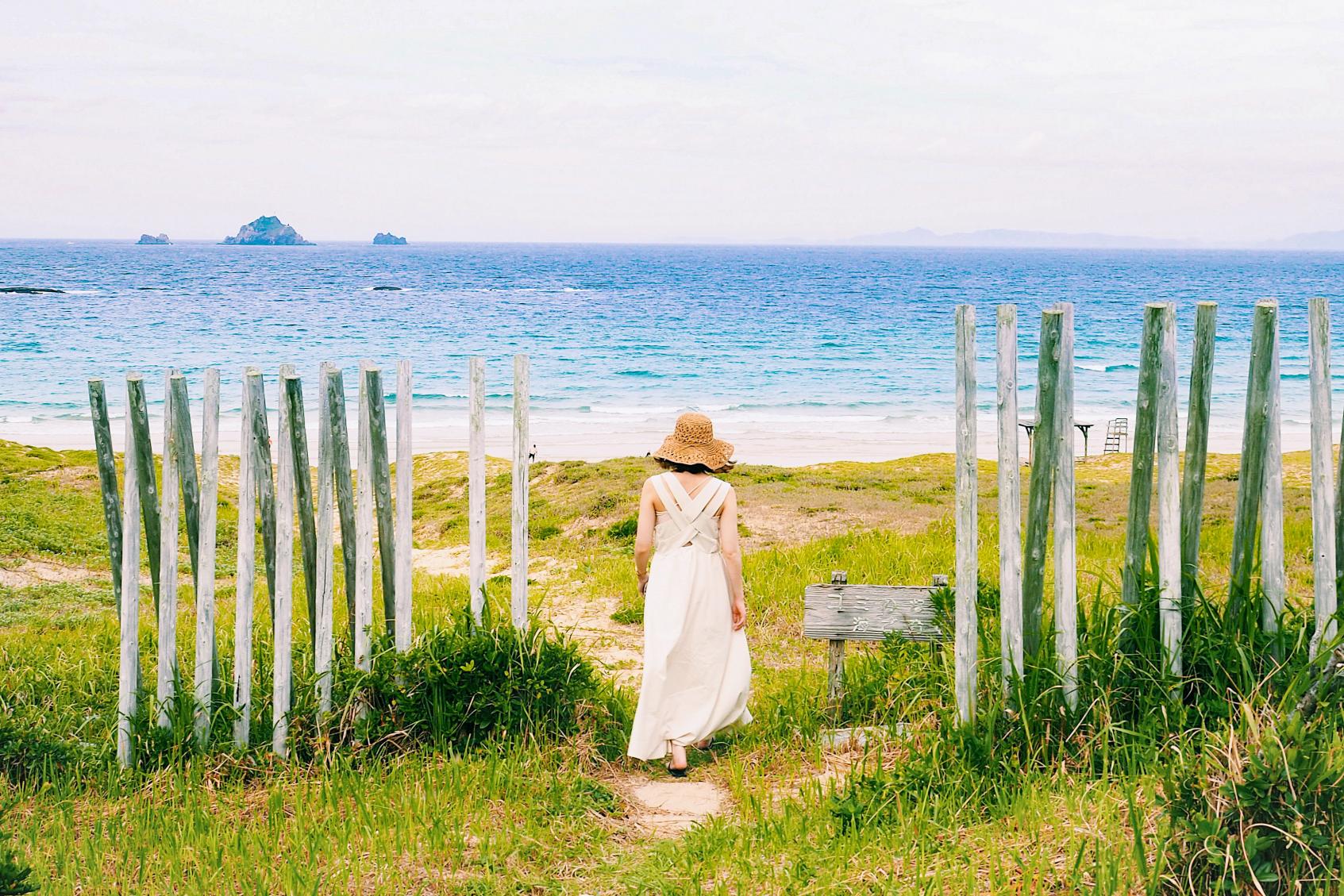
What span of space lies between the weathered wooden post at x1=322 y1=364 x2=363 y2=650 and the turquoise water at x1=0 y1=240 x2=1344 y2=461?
2316cm

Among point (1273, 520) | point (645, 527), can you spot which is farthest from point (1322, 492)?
point (645, 527)

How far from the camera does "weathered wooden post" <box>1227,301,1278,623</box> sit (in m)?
5.20

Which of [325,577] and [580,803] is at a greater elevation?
[325,577]

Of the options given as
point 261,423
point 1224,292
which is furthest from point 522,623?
point 1224,292

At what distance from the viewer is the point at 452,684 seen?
5.91 metres

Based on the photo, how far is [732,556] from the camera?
638 cm

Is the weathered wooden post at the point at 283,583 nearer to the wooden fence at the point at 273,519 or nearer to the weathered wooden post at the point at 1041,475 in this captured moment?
the wooden fence at the point at 273,519

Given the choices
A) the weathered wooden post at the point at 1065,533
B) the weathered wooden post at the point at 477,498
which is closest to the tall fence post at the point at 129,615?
the weathered wooden post at the point at 477,498

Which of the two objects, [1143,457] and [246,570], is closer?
[1143,457]

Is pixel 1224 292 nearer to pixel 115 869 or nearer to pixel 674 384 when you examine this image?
pixel 674 384

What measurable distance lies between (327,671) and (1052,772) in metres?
3.62

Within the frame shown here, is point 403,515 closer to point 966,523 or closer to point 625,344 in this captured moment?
point 966,523

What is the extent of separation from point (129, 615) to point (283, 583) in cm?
84

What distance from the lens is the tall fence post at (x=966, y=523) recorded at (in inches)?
206
